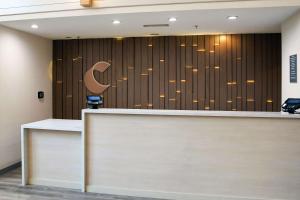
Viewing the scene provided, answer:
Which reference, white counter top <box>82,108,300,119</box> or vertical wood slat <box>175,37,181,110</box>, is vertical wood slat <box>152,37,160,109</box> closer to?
vertical wood slat <box>175,37,181,110</box>

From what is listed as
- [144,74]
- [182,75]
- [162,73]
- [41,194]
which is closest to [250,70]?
[182,75]

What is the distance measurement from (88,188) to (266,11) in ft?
10.7

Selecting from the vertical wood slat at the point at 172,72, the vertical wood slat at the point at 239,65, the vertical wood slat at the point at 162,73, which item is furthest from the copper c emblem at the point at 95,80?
the vertical wood slat at the point at 239,65

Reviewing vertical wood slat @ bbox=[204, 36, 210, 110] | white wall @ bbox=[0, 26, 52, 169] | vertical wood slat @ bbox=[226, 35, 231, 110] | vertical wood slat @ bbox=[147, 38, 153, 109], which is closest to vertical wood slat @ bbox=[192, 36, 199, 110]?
vertical wood slat @ bbox=[204, 36, 210, 110]

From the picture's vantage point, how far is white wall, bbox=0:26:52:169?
16.3 ft

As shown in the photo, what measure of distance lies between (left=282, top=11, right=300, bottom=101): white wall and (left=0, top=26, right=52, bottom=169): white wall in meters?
4.36

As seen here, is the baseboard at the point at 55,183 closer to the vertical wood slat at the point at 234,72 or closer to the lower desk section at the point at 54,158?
the lower desk section at the point at 54,158

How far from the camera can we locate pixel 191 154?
3.72 m

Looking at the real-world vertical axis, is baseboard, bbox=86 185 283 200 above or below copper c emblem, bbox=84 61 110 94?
below

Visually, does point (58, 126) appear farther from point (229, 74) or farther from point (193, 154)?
point (229, 74)

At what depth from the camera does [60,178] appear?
4.24 m

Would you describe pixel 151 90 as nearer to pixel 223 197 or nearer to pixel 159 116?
pixel 159 116

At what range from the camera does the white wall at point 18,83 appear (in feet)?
16.3

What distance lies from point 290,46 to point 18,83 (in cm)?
441
